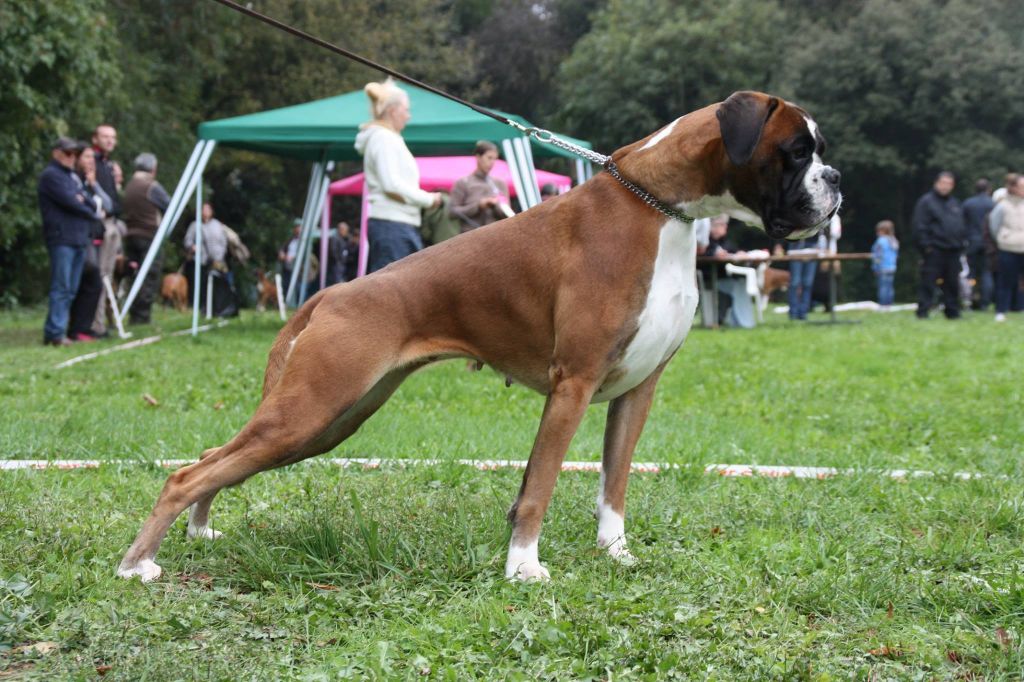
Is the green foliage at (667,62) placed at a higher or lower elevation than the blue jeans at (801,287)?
higher

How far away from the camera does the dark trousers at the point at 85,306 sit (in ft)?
42.9

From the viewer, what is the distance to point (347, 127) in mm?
13672

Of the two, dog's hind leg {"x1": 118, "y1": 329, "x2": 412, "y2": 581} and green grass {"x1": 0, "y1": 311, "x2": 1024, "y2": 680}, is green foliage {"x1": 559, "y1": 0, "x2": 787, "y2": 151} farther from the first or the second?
dog's hind leg {"x1": 118, "y1": 329, "x2": 412, "y2": 581}

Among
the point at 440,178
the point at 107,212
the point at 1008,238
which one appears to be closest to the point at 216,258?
the point at 440,178

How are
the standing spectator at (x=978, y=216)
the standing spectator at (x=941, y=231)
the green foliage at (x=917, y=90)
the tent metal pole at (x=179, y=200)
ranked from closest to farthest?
the tent metal pole at (x=179, y=200) < the standing spectator at (x=941, y=231) < the standing spectator at (x=978, y=216) < the green foliage at (x=917, y=90)

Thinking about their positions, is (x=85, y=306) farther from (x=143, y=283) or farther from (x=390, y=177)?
(x=390, y=177)

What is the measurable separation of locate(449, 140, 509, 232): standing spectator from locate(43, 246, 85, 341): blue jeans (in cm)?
463

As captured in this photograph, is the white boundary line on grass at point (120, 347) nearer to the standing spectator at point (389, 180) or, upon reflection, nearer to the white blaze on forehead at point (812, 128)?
the standing spectator at point (389, 180)

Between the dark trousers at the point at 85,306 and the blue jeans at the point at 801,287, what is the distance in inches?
441

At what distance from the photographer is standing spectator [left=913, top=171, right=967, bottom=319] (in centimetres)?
1744

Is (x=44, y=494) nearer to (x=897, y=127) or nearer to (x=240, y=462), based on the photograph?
(x=240, y=462)

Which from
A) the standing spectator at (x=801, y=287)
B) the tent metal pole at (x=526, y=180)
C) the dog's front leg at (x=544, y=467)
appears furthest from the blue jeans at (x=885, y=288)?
the dog's front leg at (x=544, y=467)

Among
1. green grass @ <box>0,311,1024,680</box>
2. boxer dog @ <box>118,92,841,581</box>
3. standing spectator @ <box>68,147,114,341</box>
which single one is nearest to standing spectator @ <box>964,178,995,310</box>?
green grass @ <box>0,311,1024,680</box>

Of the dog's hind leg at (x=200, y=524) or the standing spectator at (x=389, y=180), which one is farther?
the standing spectator at (x=389, y=180)
